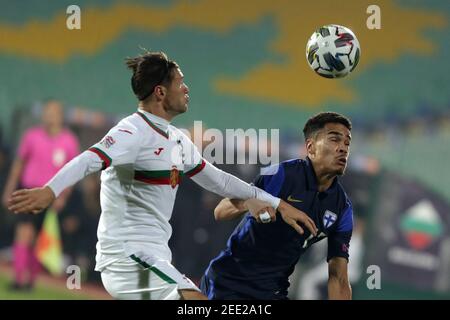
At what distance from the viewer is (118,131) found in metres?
4.75

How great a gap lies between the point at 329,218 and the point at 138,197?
1.29m

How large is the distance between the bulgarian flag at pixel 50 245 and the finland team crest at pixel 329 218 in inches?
231

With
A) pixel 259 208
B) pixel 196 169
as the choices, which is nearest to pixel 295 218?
pixel 259 208

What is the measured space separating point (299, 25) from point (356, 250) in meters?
3.18

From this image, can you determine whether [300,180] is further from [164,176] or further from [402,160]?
[402,160]

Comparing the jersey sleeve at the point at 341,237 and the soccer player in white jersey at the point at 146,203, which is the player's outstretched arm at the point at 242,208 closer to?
the soccer player in white jersey at the point at 146,203

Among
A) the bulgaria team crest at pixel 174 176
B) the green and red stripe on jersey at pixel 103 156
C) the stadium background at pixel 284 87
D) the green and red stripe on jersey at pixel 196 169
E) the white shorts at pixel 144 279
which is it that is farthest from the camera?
the stadium background at pixel 284 87

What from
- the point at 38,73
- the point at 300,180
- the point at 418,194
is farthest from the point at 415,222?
the point at 300,180

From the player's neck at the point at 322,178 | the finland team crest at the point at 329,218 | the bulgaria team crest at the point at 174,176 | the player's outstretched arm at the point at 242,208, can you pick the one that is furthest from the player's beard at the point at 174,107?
the finland team crest at the point at 329,218

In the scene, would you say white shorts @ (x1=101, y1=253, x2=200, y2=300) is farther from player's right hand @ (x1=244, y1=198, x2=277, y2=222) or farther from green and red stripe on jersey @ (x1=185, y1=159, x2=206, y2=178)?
green and red stripe on jersey @ (x1=185, y1=159, x2=206, y2=178)

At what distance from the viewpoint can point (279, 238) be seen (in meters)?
5.35

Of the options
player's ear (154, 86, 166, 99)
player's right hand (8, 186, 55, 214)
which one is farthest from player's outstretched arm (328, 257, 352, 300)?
player's right hand (8, 186, 55, 214)

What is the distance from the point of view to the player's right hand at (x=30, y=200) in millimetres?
4023

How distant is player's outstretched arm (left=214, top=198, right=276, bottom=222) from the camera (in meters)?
4.96
